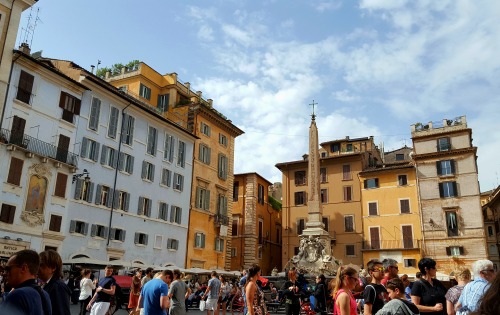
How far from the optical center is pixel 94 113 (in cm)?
2738

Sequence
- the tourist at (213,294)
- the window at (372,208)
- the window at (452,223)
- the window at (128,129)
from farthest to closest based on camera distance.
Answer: the window at (372,208) < the window at (452,223) < the window at (128,129) < the tourist at (213,294)

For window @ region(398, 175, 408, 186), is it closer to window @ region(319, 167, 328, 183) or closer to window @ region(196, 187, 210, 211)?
window @ region(319, 167, 328, 183)

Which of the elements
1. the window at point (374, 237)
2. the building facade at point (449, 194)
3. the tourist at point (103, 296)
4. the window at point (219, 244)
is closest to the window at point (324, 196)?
the window at point (374, 237)

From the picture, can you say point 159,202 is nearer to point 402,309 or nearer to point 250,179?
point 250,179

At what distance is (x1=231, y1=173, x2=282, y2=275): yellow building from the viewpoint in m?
42.5

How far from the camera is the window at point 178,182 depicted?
33.0 meters

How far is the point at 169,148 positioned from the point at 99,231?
913 centimetres

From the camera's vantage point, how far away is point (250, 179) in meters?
45.1

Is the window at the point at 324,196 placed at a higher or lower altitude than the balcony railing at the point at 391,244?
higher

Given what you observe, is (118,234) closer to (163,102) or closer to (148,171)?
(148,171)

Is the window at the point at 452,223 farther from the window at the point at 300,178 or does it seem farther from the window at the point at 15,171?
the window at the point at 15,171

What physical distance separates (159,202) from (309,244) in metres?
11.3

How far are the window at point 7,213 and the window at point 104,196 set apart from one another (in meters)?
5.32

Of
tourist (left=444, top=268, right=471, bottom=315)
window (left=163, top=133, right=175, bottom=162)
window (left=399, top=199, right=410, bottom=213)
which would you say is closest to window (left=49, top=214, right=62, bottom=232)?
window (left=163, top=133, right=175, bottom=162)
